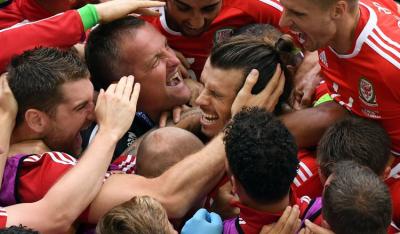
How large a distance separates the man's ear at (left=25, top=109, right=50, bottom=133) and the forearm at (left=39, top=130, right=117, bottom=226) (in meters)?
0.32

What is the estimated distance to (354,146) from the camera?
2.47m

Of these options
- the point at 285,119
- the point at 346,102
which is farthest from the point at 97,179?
the point at 346,102

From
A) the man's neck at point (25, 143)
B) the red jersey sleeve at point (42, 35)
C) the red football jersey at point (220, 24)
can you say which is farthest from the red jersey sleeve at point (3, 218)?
the red football jersey at point (220, 24)

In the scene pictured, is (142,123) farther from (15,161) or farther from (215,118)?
(15,161)

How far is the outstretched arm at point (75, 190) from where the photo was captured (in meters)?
2.27

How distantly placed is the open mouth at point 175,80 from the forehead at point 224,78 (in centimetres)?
52

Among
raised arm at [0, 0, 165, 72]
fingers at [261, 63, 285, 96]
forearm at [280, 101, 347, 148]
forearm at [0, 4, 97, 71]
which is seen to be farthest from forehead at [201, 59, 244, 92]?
forearm at [0, 4, 97, 71]

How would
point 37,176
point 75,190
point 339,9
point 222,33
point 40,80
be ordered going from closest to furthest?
point 75,190 < point 37,176 < point 339,9 < point 40,80 < point 222,33

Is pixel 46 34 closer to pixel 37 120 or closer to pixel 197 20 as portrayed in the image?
pixel 37 120

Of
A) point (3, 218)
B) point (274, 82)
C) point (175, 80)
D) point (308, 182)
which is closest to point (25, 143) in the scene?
point (3, 218)

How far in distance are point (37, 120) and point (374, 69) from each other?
136 centimetres

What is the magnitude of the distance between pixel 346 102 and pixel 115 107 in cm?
99

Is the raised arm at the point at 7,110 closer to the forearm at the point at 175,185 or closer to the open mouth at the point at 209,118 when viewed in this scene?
the forearm at the point at 175,185

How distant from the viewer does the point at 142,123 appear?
3.37 meters
